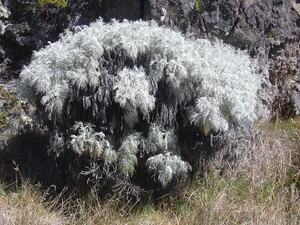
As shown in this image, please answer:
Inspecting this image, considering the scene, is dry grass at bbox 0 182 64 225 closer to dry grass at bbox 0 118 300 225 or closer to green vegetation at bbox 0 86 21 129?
dry grass at bbox 0 118 300 225

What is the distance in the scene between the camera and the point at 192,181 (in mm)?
5637

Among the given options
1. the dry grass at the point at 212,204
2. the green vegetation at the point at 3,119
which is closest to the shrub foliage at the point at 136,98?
the dry grass at the point at 212,204

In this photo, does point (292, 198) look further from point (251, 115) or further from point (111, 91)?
point (111, 91)

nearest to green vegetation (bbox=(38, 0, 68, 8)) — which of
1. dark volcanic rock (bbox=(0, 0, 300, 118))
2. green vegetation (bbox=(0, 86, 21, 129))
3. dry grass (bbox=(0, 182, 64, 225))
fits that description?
dark volcanic rock (bbox=(0, 0, 300, 118))

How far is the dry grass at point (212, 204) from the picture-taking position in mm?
5117

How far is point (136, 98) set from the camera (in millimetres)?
5031

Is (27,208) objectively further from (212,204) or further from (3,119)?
(212,204)

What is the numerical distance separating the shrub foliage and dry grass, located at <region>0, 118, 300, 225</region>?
0.90 feet

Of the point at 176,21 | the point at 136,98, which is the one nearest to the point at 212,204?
the point at 136,98

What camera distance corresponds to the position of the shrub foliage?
5.12 metres

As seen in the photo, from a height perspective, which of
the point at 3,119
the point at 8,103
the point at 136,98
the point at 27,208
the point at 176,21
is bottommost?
the point at 27,208

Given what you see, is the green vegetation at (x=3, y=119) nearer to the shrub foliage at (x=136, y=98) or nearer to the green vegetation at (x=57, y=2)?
the shrub foliage at (x=136, y=98)

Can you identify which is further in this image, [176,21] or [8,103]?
[176,21]

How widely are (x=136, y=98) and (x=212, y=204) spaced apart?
120cm
